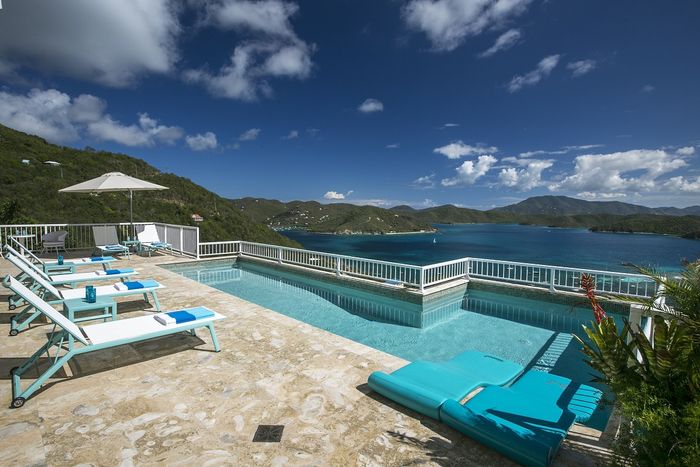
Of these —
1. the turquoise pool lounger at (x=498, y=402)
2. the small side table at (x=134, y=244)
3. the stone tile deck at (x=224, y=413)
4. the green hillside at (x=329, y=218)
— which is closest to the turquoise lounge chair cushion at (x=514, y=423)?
the turquoise pool lounger at (x=498, y=402)

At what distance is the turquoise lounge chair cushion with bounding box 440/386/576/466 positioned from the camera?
200 centimetres

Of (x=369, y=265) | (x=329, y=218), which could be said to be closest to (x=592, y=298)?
(x=369, y=265)

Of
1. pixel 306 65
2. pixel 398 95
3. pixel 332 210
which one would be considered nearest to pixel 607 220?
pixel 332 210

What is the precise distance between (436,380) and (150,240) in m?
12.0

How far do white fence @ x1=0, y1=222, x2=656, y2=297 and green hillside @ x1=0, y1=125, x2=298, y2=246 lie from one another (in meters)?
3.56

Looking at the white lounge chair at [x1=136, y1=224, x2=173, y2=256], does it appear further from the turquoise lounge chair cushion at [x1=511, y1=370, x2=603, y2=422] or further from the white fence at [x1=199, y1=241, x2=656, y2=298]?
the turquoise lounge chair cushion at [x1=511, y1=370, x2=603, y2=422]

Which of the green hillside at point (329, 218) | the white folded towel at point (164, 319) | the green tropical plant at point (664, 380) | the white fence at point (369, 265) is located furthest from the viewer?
the green hillside at point (329, 218)

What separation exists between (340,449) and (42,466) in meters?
1.84

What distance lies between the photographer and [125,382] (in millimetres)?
3090

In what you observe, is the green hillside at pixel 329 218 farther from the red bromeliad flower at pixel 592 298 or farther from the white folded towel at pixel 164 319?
the red bromeliad flower at pixel 592 298

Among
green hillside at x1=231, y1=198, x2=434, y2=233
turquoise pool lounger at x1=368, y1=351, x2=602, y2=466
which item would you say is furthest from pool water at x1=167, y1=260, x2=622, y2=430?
green hillside at x1=231, y1=198, x2=434, y2=233

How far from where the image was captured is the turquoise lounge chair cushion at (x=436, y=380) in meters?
2.58

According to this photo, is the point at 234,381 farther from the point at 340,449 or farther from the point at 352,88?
the point at 352,88

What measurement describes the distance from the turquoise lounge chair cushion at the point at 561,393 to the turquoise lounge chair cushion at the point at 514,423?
0.09 meters
